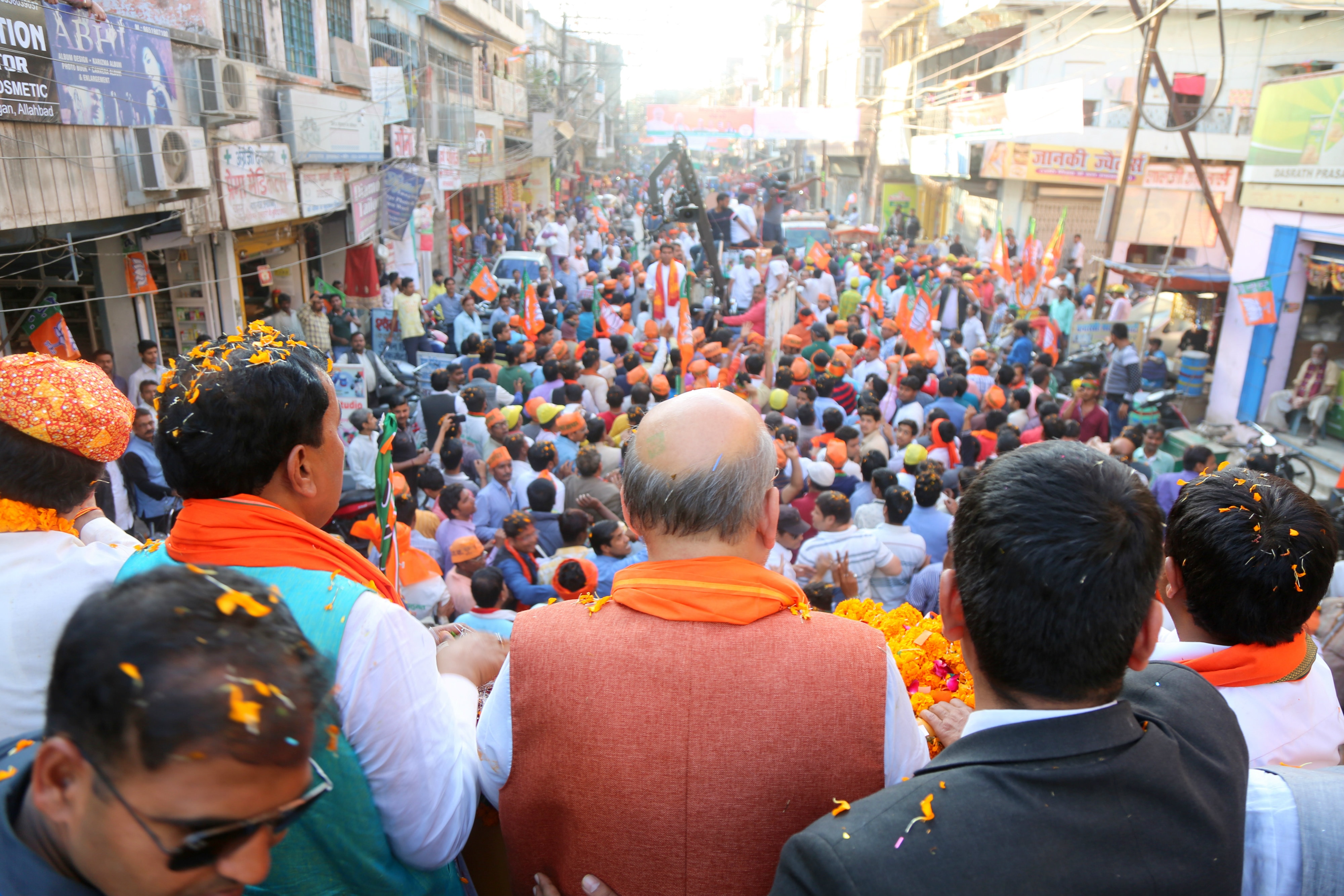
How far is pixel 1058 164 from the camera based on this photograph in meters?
19.8

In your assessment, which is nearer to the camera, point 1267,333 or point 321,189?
point 1267,333

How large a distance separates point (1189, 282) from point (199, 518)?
14864mm

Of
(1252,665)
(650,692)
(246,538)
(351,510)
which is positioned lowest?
(351,510)

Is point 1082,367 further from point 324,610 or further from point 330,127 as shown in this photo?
point 324,610

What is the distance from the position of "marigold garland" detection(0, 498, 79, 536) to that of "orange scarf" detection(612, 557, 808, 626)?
4.63 ft

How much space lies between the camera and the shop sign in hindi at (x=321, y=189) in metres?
10.9

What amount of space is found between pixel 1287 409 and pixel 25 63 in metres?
12.8

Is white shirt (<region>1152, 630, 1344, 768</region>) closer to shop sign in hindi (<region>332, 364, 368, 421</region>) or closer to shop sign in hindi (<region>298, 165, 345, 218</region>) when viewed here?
shop sign in hindi (<region>332, 364, 368, 421</region>)

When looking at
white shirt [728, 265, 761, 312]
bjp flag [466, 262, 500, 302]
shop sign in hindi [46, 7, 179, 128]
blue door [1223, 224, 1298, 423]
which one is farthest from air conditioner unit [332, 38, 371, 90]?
blue door [1223, 224, 1298, 423]

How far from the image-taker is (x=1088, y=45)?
2117cm

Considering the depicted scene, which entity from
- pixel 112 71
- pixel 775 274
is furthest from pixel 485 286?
pixel 112 71

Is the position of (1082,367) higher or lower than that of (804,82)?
lower

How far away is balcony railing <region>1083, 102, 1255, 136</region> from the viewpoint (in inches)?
770

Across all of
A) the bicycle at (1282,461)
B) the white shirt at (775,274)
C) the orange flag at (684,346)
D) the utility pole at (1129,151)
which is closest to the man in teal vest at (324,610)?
the bicycle at (1282,461)
